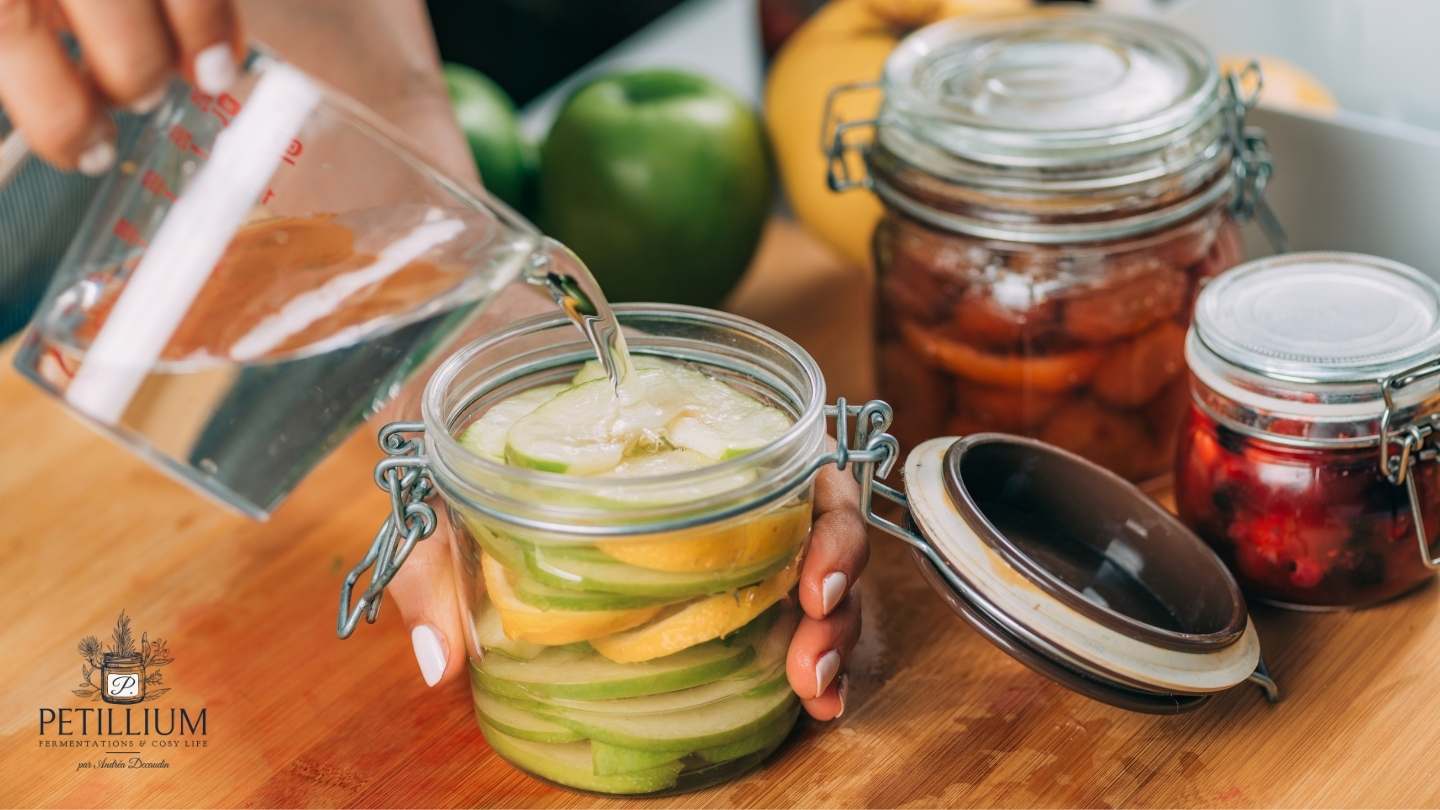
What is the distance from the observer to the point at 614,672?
60cm

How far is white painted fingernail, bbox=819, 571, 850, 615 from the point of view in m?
0.62

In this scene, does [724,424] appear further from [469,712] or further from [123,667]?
[123,667]

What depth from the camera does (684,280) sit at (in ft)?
3.30

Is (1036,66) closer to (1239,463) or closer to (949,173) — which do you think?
(949,173)

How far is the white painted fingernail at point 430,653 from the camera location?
0.65 metres

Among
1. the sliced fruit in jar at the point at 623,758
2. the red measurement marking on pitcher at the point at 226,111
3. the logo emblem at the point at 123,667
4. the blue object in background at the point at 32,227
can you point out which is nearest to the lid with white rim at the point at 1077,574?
the sliced fruit in jar at the point at 623,758

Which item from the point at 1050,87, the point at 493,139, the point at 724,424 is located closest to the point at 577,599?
the point at 724,424

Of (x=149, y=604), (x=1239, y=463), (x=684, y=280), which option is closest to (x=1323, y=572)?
(x=1239, y=463)

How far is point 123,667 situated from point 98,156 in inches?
10.9

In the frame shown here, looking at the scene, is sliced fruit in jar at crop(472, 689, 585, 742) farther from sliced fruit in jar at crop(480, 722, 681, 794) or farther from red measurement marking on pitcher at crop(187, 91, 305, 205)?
red measurement marking on pitcher at crop(187, 91, 305, 205)

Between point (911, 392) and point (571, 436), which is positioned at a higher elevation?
point (571, 436)

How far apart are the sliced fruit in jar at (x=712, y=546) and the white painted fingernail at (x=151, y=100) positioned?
0.88 feet

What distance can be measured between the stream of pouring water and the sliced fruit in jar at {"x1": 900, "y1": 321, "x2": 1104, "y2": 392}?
23cm

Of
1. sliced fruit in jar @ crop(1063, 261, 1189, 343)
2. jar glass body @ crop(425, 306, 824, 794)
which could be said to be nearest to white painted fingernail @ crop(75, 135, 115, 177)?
jar glass body @ crop(425, 306, 824, 794)
